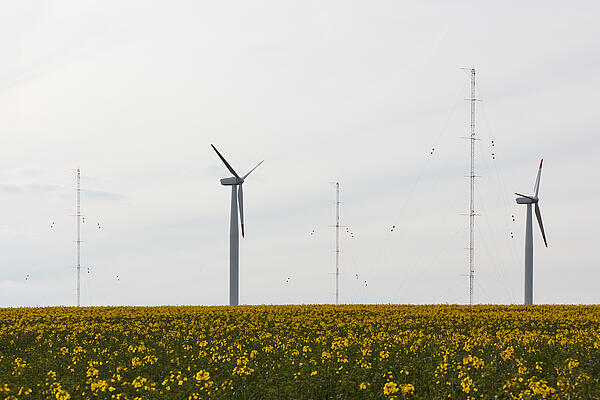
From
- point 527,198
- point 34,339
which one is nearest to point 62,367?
point 34,339

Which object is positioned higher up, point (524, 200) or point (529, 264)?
point (524, 200)

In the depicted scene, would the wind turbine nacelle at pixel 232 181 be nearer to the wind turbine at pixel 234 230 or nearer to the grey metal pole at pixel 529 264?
the wind turbine at pixel 234 230

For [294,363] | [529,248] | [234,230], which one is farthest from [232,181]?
[294,363]

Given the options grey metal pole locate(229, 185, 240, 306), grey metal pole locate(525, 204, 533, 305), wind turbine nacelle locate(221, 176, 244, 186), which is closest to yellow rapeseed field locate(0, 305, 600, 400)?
grey metal pole locate(229, 185, 240, 306)

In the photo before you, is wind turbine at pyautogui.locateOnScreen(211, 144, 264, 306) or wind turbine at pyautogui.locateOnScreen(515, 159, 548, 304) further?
wind turbine at pyautogui.locateOnScreen(515, 159, 548, 304)

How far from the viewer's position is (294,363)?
14492mm

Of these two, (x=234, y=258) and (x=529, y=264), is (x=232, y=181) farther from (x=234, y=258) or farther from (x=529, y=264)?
(x=529, y=264)

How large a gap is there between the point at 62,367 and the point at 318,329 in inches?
417

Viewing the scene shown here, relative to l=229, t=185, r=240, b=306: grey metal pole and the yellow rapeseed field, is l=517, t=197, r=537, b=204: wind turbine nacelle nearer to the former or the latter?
l=229, t=185, r=240, b=306: grey metal pole

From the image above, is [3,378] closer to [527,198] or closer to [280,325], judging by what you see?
[280,325]

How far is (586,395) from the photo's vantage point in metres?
11.4

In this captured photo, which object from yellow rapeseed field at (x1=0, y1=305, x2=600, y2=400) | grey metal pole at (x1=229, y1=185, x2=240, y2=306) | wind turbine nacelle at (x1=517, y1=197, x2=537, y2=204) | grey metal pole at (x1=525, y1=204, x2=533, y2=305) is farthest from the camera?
wind turbine nacelle at (x1=517, y1=197, x2=537, y2=204)

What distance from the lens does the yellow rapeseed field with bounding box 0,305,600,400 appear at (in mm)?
11867

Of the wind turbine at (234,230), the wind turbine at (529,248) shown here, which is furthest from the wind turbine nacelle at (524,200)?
the wind turbine at (234,230)
